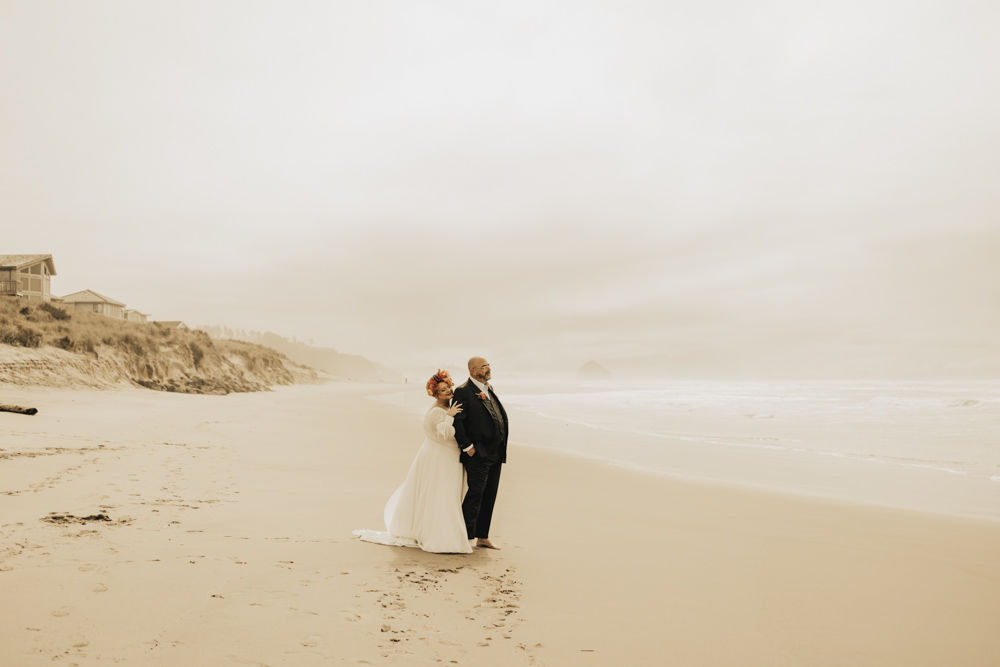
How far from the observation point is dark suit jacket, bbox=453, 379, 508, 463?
6.10 m

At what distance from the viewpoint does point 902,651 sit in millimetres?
4258

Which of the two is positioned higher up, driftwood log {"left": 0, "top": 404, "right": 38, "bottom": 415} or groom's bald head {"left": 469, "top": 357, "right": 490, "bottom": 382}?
groom's bald head {"left": 469, "top": 357, "right": 490, "bottom": 382}

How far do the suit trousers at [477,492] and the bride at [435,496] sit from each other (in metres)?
0.10

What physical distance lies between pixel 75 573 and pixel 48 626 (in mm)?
996

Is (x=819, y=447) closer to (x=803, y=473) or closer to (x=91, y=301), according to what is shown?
(x=803, y=473)

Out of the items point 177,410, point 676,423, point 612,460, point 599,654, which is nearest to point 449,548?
point 599,654

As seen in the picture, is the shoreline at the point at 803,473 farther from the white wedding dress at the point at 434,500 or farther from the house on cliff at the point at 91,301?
the house on cliff at the point at 91,301

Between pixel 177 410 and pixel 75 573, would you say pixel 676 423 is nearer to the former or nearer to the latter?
pixel 177 410

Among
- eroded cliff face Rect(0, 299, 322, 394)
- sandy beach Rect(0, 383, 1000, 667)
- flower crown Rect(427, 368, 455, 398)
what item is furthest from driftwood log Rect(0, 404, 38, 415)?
flower crown Rect(427, 368, 455, 398)

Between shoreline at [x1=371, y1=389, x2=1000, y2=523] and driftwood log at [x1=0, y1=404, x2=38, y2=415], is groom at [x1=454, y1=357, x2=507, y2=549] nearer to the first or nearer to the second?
shoreline at [x1=371, y1=389, x2=1000, y2=523]

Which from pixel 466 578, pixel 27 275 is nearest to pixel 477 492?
pixel 466 578

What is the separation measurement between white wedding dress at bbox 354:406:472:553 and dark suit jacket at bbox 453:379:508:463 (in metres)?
0.14

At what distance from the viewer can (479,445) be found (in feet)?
20.2

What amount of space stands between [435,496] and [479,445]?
73 cm
